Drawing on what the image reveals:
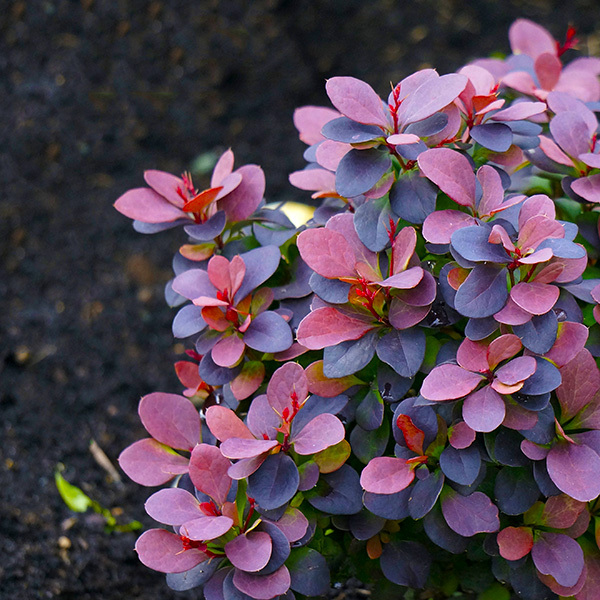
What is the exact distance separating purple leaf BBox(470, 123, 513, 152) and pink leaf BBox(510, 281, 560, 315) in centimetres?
21

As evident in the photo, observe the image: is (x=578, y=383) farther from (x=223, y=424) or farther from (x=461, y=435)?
(x=223, y=424)

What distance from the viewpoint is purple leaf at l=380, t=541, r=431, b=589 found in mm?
955

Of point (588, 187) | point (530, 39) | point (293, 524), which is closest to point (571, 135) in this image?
point (588, 187)

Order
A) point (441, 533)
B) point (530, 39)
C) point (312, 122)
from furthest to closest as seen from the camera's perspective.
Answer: point (530, 39), point (312, 122), point (441, 533)

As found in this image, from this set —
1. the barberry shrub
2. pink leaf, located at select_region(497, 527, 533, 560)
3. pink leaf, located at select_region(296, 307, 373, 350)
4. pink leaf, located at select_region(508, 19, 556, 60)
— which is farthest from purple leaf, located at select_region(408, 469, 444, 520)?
pink leaf, located at select_region(508, 19, 556, 60)

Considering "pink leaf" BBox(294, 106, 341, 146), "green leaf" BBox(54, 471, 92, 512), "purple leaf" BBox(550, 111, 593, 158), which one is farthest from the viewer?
"green leaf" BBox(54, 471, 92, 512)

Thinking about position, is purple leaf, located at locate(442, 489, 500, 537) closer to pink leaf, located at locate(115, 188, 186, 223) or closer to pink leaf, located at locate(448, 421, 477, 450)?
pink leaf, located at locate(448, 421, 477, 450)

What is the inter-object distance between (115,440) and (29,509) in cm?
32

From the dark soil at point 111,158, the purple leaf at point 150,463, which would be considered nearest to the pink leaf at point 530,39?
the purple leaf at point 150,463

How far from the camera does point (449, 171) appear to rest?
86 cm

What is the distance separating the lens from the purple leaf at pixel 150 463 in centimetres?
95

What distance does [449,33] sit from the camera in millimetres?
3125

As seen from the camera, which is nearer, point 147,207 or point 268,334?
point 268,334

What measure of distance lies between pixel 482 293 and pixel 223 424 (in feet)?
1.24
